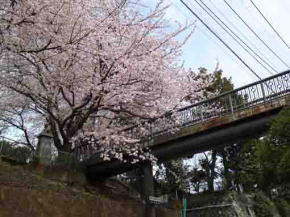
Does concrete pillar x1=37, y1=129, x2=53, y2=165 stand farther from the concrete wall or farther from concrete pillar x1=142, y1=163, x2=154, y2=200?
the concrete wall

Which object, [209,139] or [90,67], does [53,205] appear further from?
[209,139]

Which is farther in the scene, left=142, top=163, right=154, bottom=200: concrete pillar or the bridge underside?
left=142, top=163, right=154, bottom=200: concrete pillar

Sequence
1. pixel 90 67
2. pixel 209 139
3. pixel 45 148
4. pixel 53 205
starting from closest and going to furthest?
pixel 53 205 < pixel 90 67 < pixel 209 139 < pixel 45 148

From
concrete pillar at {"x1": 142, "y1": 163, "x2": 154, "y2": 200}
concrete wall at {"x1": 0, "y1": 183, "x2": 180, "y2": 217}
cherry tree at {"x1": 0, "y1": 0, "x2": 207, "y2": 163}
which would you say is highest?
cherry tree at {"x1": 0, "y1": 0, "x2": 207, "y2": 163}

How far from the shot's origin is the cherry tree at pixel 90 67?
27.0 ft

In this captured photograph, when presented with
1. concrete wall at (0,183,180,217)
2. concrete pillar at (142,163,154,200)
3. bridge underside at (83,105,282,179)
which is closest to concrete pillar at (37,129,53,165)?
bridge underside at (83,105,282,179)

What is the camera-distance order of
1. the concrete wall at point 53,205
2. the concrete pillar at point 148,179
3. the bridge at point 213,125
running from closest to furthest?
the concrete wall at point 53,205, the bridge at point 213,125, the concrete pillar at point 148,179

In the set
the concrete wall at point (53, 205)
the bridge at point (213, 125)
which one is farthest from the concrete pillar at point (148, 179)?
the concrete wall at point (53, 205)

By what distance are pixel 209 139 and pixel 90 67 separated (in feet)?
15.6

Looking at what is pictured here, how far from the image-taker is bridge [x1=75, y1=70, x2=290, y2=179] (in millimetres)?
11742

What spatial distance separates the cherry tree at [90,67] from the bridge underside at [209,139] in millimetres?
902

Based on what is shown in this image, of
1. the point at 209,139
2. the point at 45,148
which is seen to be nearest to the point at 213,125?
the point at 209,139

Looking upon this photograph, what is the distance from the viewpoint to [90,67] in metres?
10.8

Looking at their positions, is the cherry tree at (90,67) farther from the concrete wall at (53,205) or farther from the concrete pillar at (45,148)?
the concrete wall at (53,205)
